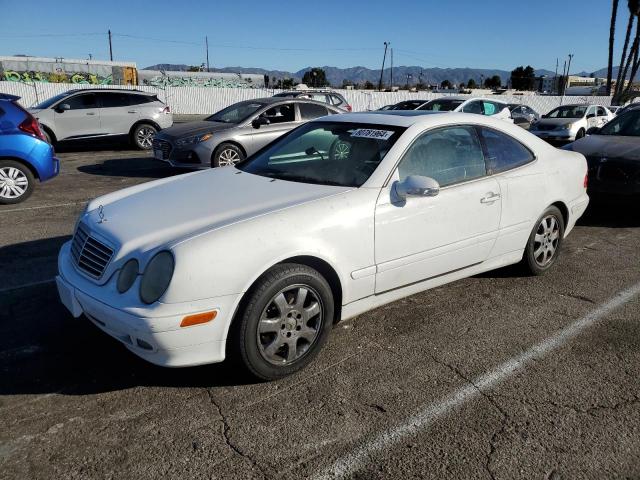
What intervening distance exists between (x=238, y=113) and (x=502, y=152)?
7134 millimetres

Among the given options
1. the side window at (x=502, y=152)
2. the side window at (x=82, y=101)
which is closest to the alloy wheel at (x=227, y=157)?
the side window at (x=82, y=101)

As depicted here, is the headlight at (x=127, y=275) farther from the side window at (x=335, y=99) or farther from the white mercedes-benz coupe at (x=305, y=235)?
the side window at (x=335, y=99)

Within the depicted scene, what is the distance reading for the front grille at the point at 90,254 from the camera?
293 cm

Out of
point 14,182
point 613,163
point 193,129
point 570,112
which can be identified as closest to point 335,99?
point 193,129

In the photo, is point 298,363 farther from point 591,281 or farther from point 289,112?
point 289,112

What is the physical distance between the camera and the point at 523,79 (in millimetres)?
104500

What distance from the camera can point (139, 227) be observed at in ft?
9.94

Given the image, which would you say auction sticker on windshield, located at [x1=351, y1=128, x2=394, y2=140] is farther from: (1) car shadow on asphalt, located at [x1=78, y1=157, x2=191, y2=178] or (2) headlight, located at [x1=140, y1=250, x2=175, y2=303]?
(1) car shadow on asphalt, located at [x1=78, y1=157, x2=191, y2=178]

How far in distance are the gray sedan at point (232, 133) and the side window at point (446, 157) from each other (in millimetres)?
5792

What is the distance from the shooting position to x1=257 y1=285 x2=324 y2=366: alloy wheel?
2916mm

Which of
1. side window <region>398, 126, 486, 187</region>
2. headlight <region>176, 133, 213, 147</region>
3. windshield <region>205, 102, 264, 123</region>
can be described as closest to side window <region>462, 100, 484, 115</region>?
windshield <region>205, 102, 264, 123</region>

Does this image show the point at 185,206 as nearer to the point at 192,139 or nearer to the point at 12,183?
the point at 12,183

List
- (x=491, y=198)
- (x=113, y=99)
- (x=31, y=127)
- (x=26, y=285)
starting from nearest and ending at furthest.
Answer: (x=491, y=198) < (x=26, y=285) < (x=31, y=127) < (x=113, y=99)

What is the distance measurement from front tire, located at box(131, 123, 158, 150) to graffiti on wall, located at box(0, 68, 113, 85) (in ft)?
98.1
